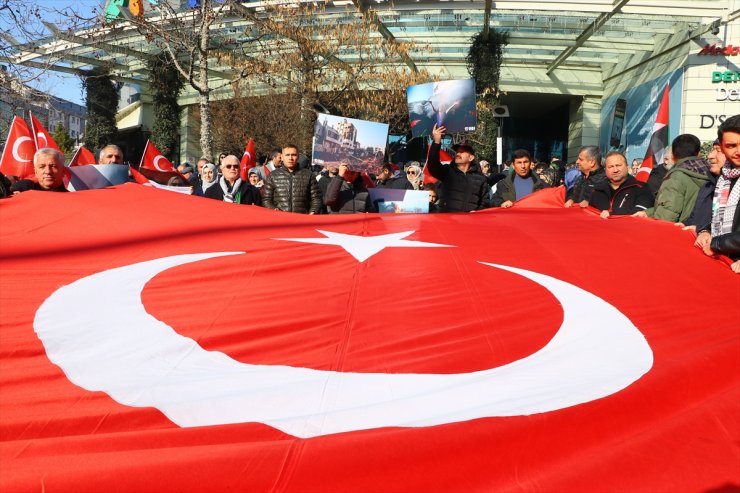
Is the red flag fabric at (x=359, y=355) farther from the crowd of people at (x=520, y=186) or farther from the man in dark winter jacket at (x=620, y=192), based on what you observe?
the man in dark winter jacket at (x=620, y=192)

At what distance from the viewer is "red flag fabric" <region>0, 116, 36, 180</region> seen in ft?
23.0

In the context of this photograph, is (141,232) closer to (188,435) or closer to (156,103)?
(188,435)

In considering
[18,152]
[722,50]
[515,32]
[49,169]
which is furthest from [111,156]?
[515,32]

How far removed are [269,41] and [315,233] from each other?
17.5 metres

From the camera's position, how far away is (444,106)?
6902 mm

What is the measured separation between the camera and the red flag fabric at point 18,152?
7023 millimetres

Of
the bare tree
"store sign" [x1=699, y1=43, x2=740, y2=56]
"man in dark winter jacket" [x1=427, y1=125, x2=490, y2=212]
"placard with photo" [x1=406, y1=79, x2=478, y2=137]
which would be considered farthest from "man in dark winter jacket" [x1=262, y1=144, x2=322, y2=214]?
"store sign" [x1=699, y1=43, x2=740, y2=56]

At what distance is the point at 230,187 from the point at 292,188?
78 cm

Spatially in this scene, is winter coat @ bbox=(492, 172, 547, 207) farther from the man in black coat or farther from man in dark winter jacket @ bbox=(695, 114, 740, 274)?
man in dark winter jacket @ bbox=(695, 114, 740, 274)

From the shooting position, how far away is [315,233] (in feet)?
13.0

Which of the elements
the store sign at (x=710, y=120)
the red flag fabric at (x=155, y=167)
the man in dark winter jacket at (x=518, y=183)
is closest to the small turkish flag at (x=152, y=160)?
the red flag fabric at (x=155, y=167)

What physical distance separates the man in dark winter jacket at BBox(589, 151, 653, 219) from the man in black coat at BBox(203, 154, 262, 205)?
11.6 feet

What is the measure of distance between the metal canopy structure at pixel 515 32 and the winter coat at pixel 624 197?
9229mm

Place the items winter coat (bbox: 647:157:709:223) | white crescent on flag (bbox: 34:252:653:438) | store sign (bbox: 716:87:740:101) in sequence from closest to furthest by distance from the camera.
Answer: white crescent on flag (bbox: 34:252:653:438) < winter coat (bbox: 647:157:709:223) < store sign (bbox: 716:87:740:101)
